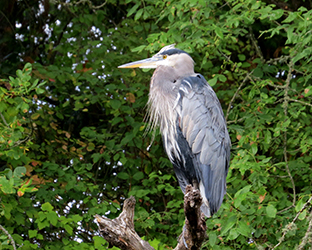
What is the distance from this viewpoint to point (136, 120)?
5180 millimetres

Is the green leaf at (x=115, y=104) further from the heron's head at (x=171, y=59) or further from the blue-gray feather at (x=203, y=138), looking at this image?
the blue-gray feather at (x=203, y=138)

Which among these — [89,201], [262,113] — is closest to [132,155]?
[89,201]

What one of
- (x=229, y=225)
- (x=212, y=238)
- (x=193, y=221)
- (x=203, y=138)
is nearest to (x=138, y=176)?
(x=212, y=238)

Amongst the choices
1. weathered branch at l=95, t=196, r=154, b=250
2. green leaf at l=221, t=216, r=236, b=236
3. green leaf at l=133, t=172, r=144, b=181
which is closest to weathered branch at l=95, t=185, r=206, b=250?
weathered branch at l=95, t=196, r=154, b=250

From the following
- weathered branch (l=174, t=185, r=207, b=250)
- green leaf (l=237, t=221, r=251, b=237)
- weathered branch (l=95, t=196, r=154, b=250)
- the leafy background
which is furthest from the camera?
the leafy background

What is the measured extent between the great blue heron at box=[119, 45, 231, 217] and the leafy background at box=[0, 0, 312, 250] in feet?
1.88

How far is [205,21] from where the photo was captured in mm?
4191

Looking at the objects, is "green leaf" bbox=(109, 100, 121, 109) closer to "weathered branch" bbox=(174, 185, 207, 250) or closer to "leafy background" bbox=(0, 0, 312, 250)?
"leafy background" bbox=(0, 0, 312, 250)

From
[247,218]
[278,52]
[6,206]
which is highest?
[278,52]

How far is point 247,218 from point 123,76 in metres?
2.04

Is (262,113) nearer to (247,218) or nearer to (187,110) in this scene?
(247,218)

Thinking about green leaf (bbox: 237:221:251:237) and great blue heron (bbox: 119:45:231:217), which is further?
green leaf (bbox: 237:221:251:237)

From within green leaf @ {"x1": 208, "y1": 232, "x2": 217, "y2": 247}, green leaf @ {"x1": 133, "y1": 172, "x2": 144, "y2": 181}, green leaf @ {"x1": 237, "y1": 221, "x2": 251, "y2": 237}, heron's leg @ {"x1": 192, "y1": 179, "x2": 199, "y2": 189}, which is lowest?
green leaf @ {"x1": 208, "y1": 232, "x2": 217, "y2": 247}

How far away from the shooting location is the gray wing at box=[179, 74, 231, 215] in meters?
2.89
